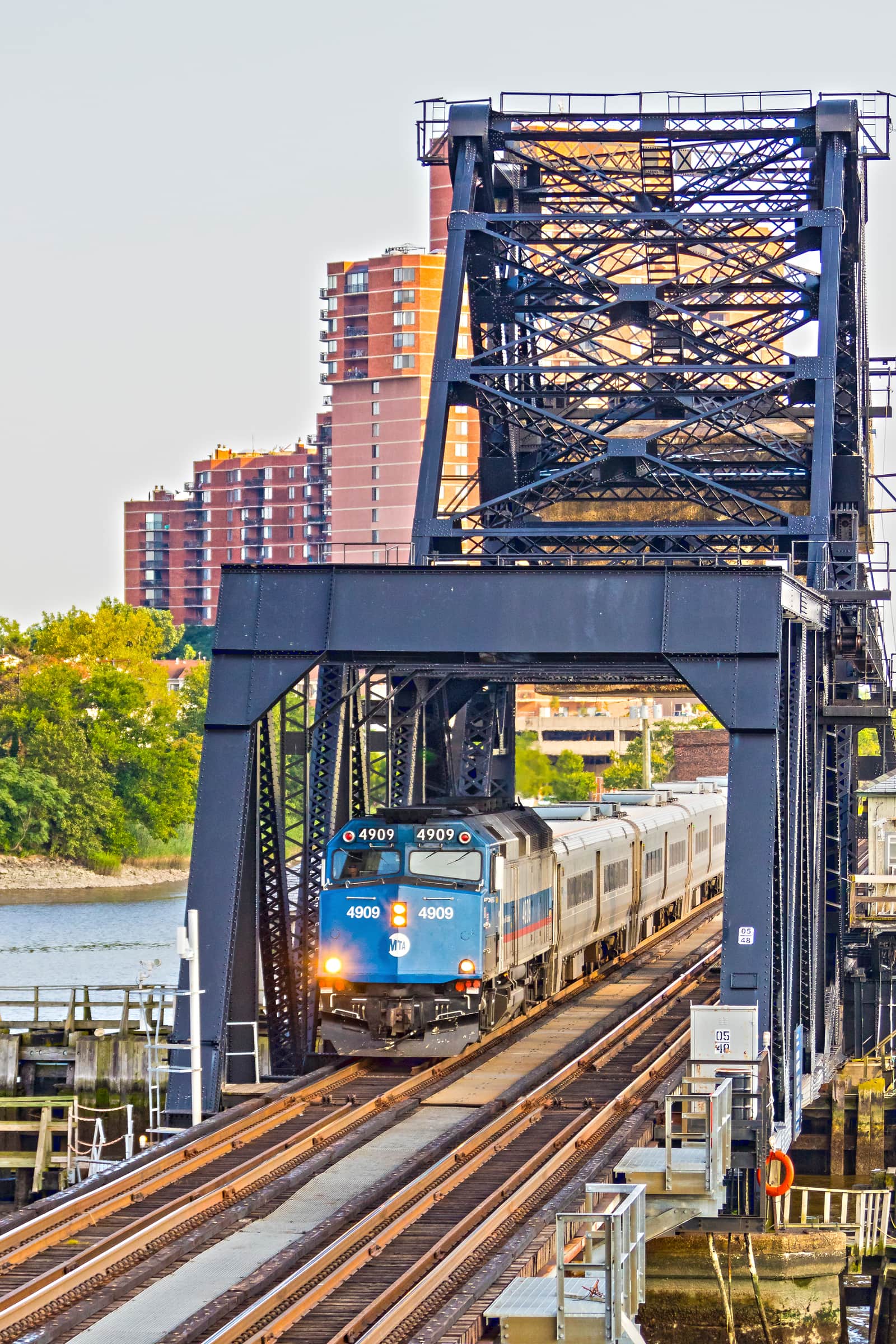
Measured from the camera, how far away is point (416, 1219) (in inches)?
864

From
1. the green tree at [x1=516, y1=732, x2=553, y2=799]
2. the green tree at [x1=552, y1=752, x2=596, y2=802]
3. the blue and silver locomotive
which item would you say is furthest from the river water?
the green tree at [x1=552, y1=752, x2=596, y2=802]

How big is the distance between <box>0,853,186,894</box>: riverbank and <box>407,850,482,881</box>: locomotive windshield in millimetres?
81355

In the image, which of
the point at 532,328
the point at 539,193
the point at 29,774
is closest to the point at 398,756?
the point at 532,328

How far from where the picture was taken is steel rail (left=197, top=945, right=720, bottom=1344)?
18.1 meters

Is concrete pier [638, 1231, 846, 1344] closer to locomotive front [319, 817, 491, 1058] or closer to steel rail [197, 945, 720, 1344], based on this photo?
steel rail [197, 945, 720, 1344]

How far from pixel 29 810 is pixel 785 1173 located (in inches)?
3672

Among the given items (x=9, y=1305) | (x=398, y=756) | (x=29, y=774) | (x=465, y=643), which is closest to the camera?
(x=9, y=1305)

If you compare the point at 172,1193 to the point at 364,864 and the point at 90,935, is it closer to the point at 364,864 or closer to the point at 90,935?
the point at 364,864

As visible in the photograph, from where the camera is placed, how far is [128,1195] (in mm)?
22594

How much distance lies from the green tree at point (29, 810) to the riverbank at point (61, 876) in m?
0.88

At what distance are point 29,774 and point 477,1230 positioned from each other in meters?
99.3

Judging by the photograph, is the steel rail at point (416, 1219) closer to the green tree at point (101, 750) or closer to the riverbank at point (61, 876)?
the riverbank at point (61, 876)

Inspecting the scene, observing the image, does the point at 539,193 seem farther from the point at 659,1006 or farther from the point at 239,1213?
the point at 239,1213

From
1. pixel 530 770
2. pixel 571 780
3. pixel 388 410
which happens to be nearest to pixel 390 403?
pixel 388 410
